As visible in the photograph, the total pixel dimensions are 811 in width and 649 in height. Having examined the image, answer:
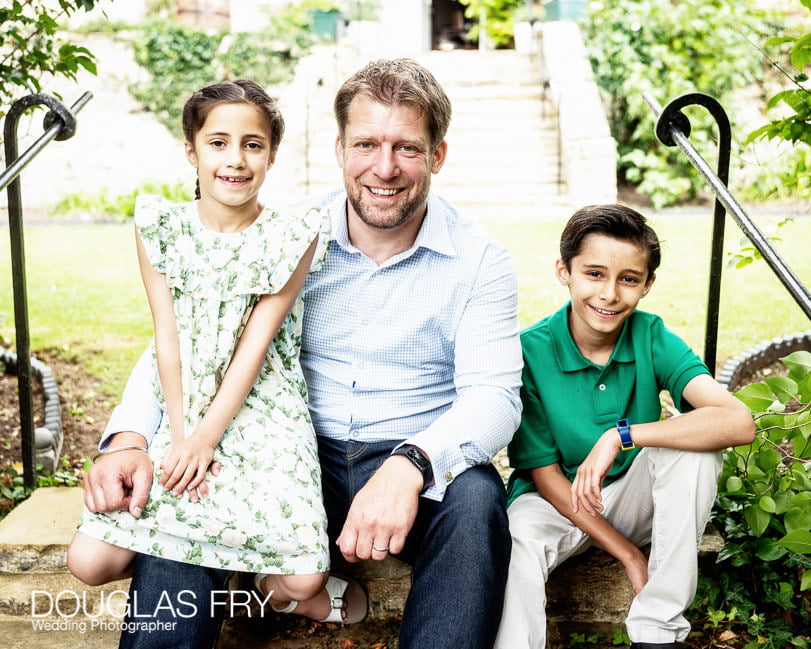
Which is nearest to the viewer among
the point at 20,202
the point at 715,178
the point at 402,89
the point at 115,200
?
the point at 402,89

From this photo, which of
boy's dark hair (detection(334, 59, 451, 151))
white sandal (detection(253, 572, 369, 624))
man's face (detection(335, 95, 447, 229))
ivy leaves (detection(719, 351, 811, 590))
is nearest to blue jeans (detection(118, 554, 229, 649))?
white sandal (detection(253, 572, 369, 624))

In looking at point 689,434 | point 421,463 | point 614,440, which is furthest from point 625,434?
point 421,463

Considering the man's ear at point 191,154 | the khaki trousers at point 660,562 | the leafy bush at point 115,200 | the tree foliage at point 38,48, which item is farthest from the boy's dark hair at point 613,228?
the leafy bush at point 115,200

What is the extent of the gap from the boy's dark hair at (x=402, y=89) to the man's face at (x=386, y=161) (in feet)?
0.06

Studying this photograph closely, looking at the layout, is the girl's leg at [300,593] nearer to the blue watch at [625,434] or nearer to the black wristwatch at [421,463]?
the black wristwatch at [421,463]

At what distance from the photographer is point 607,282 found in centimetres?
223

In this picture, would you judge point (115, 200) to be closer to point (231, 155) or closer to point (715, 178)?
point (231, 155)

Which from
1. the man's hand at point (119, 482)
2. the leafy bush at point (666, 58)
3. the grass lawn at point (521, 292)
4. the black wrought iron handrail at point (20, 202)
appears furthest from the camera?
the leafy bush at point (666, 58)

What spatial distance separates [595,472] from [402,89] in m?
1.03

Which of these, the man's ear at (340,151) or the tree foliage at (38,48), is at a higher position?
the tree foliage at (38,48)

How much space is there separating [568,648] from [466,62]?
8.06m

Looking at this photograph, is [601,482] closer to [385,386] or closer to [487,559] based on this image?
[487,559]

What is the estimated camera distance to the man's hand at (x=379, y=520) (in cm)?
187

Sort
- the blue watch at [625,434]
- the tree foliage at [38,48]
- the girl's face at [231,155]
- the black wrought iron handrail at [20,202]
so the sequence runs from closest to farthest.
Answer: the blue watch at [625,434] < the girl's face at [231,155] < the black wrought iron handrail at [20,202] < the tree foliage at [38,48]
